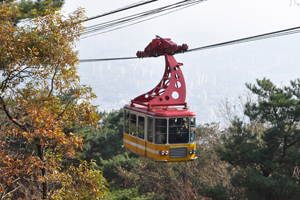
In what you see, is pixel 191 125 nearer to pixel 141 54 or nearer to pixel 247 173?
pixel 141 54


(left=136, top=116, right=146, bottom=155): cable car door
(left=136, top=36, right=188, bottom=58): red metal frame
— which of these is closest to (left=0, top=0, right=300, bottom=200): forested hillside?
(left=136, top=116, right=146, bottom=155): cable car door

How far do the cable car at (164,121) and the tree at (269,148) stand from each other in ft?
17.0

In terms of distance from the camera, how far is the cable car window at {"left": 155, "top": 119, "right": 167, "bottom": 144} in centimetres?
974

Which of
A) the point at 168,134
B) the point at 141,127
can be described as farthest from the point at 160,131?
the point at 141,127

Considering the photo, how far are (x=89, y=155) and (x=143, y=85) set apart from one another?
339ft

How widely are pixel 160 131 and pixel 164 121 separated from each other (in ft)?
1.07

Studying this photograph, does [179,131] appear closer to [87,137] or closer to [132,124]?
[132,124]

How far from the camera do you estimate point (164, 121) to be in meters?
9.72

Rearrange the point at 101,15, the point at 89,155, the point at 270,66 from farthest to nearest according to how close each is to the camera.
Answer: the point at 270,66, the point at 89,155, the point at 101,15

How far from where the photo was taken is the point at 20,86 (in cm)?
720

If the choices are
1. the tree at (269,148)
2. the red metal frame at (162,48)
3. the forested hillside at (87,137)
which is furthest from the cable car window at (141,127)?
the tree at (269,148)

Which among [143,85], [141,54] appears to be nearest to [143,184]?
[141,54]

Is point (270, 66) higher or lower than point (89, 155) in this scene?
higher

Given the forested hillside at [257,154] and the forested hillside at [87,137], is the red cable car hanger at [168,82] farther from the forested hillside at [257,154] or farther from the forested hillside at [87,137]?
the forested hillside at [257,154]
